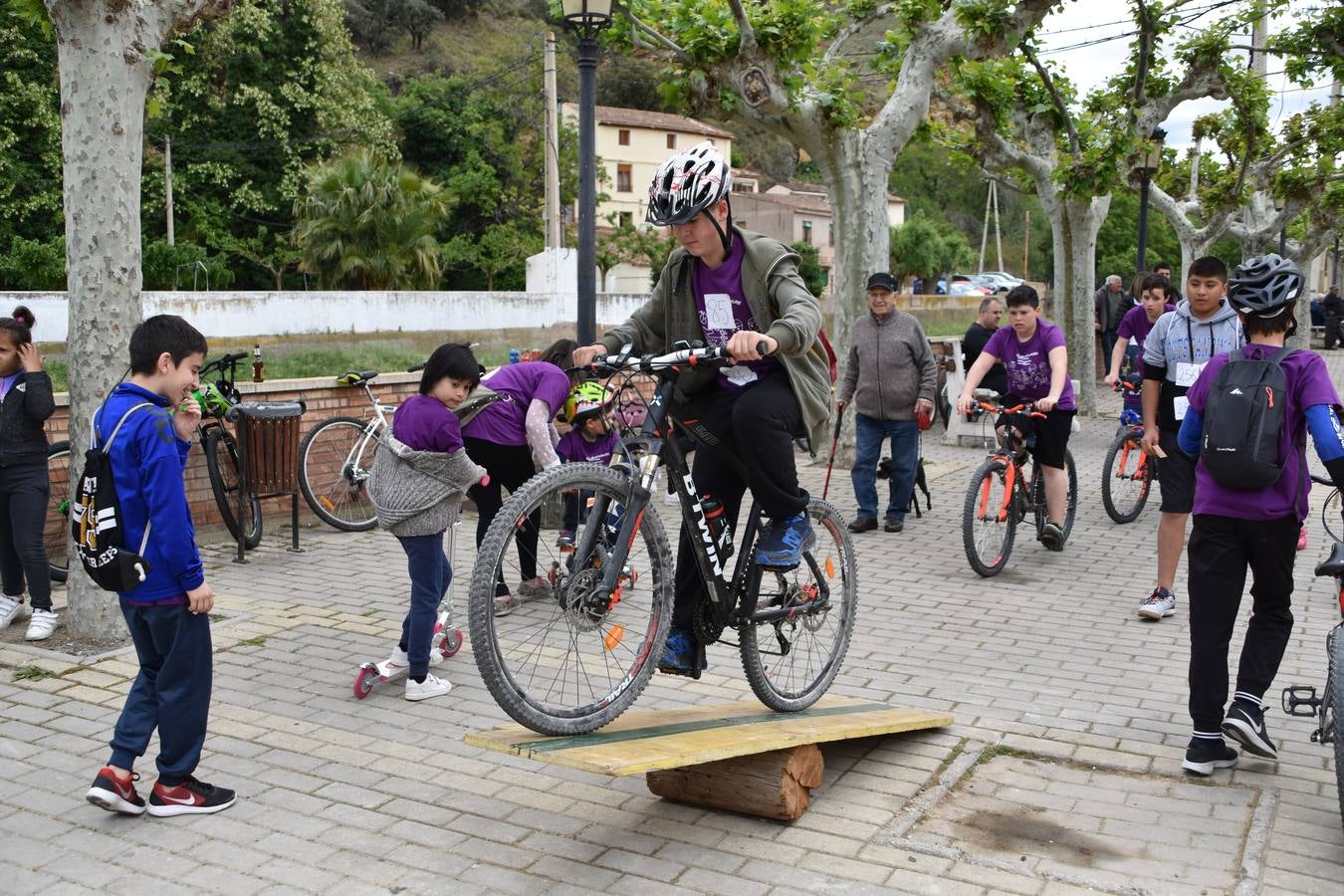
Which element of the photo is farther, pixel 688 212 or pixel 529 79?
pixel 529 79

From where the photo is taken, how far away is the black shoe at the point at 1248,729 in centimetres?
514

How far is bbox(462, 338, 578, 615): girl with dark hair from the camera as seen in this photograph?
7496 millimetres

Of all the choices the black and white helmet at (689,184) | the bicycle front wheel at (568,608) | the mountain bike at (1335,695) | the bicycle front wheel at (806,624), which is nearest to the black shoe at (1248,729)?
the mountain bike at (1335,695)

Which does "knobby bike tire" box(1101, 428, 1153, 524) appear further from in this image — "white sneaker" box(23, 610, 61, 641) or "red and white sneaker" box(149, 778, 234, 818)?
"red and white sneaker" box(149, 778, 234, 818)

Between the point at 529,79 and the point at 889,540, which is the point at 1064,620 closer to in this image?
the point at 889,540

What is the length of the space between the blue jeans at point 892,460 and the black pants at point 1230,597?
5.14m

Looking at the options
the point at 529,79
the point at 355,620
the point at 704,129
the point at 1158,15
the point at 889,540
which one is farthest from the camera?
the point at 704,129

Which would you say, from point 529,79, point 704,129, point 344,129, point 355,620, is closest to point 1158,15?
point 355,620

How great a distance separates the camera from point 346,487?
1052 cm

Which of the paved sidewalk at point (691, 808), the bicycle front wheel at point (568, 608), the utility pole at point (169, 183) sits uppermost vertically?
the utility pole at point (169, 183)

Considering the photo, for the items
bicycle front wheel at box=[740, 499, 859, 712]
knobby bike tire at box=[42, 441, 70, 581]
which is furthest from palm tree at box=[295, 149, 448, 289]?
bicycle front wheel at box=[740, 499, 859, 712]

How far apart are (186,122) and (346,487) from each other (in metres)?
40.8

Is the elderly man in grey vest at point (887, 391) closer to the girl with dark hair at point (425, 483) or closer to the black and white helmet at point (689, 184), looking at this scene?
the girl with dark hair at point (425, 483)

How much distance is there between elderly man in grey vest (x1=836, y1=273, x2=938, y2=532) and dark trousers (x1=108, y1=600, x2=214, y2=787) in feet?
21.8
